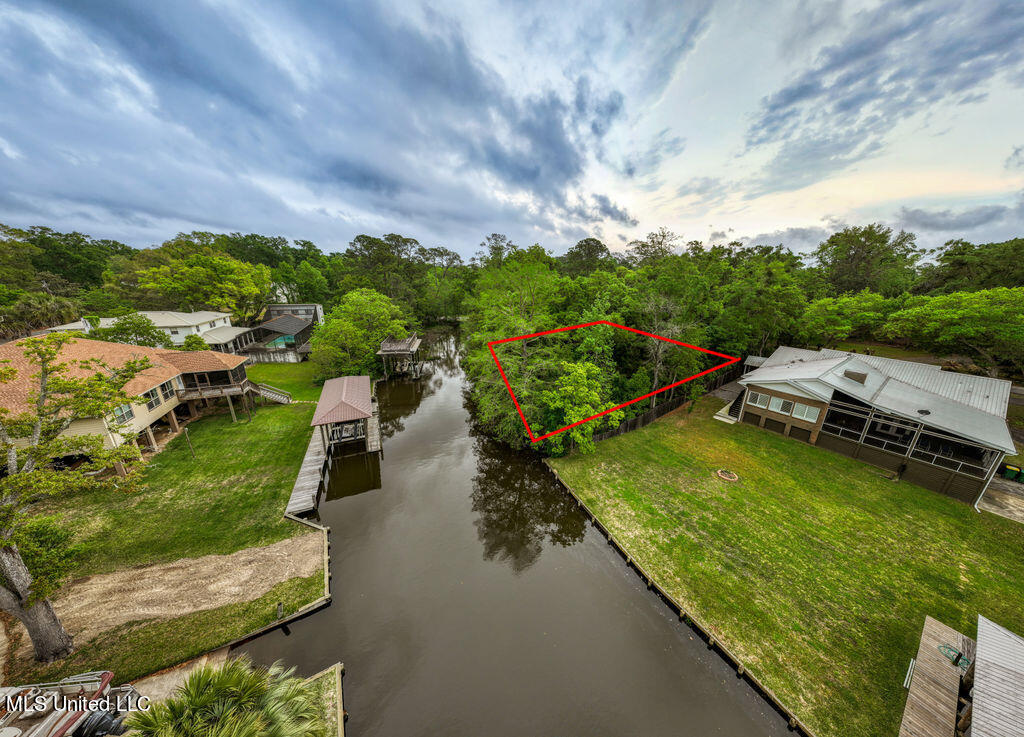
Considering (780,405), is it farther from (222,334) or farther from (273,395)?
(222,334)

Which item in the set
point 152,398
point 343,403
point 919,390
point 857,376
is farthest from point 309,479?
point 919,390

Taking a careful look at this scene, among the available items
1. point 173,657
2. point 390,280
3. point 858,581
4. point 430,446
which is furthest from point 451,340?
point 858,581

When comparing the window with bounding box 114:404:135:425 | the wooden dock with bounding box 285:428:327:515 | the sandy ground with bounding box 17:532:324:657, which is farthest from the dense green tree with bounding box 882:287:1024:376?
the window with bounding box 114:404:135:425

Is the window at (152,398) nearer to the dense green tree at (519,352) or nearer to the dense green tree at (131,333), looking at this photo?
the dense green tree at (131,333)

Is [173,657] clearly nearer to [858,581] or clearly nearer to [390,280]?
[858,581]

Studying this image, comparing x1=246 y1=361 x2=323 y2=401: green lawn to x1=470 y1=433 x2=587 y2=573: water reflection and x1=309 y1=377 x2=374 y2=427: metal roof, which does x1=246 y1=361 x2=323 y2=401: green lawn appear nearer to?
x1=309 y1=377 x2=374 y2=427: metal roof

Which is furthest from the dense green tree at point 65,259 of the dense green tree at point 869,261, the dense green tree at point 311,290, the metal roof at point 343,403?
the dense green tree at point 869,261
